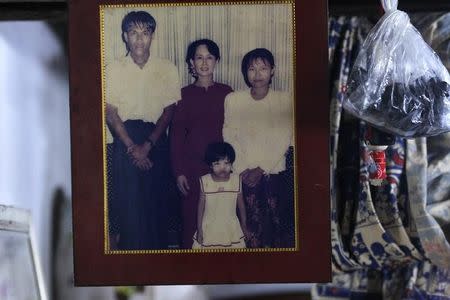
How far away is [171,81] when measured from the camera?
0.91 m

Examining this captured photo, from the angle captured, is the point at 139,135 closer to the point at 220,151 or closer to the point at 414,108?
the point at 220,151

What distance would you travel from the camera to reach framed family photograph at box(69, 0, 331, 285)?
0.91 meters

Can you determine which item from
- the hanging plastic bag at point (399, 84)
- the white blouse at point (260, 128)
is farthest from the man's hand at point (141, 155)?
the hanging plastic bag at point (399, 84)

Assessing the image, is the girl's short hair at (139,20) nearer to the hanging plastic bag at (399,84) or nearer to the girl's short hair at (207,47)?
the girl's short hair at (207,47)

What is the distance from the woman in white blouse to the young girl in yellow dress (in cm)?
1

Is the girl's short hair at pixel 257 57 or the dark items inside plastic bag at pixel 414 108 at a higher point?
the girl's short hair at pixel 257 57

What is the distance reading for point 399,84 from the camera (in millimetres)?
844

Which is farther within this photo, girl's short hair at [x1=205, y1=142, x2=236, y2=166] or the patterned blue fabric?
the patterned blue fabric

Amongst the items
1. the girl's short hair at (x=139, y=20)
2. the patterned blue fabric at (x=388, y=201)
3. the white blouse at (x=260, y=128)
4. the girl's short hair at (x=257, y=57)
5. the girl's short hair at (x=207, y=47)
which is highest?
the girl's short hair at (x=139, y=20)

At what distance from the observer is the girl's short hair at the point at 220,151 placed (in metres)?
0.91

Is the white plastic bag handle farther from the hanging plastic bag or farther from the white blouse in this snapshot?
the white blouse

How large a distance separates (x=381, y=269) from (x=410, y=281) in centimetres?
5

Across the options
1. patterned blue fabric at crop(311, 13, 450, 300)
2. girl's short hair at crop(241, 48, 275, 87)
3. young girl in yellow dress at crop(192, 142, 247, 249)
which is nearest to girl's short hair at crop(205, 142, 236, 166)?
young girl in yellow dress at crop(192, 142, 247, 249)

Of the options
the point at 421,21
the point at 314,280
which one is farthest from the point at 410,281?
the point at 421,21
